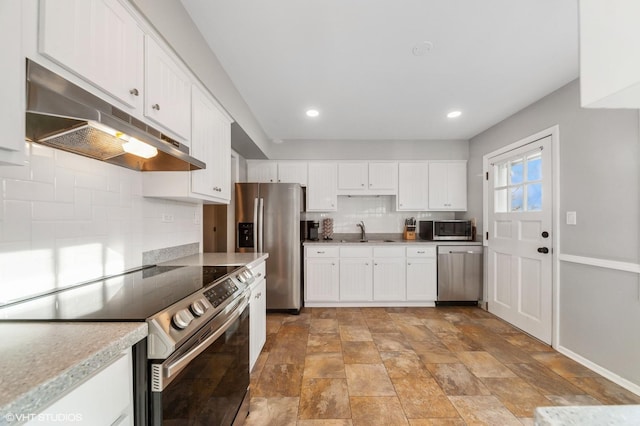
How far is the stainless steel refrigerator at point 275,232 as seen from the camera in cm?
357

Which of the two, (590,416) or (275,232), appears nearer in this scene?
(590,416)

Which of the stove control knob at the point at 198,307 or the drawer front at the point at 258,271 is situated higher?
the stove control knob at the point at 198,307

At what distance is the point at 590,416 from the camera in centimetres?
48

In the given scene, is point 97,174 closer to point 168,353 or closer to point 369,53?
point 168,353

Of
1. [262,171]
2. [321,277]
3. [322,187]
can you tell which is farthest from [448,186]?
[262,171]

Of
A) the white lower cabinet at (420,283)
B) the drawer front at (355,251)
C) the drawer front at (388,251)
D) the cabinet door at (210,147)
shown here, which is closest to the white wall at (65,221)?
the cabinet door at (210,147)

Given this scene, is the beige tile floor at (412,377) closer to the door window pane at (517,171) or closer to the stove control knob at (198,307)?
the stove control knob at (198,307)

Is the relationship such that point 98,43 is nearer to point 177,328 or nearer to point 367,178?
point 177,328

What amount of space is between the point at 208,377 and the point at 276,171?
334cm

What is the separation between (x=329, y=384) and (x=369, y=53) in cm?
248

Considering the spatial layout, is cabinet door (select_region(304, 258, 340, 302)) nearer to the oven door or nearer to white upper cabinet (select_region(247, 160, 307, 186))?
white upper cabinet (select_region(247, 160, 307, 186))

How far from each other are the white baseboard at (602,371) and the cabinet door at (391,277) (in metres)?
1.72

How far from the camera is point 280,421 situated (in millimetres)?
1707

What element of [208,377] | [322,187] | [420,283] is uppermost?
[322,187]
